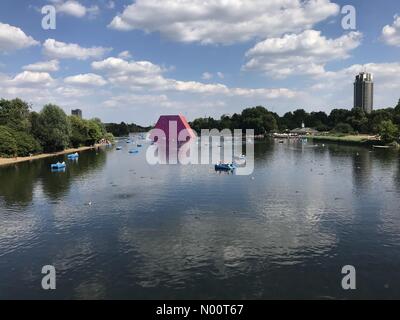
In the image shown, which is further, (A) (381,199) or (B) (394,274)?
(A) (381,199)

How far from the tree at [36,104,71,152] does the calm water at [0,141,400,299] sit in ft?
132

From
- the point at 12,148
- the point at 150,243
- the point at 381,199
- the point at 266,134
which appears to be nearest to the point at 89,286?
the point at 150,243

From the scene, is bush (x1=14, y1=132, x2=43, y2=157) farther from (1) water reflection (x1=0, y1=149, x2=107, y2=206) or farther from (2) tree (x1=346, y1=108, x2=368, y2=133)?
(2) tree (x1=346, y1=108, x2=368, y2=133)

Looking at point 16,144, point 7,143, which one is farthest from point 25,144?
point 7,143

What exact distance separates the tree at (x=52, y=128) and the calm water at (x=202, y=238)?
40171 mm

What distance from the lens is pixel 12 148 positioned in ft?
234

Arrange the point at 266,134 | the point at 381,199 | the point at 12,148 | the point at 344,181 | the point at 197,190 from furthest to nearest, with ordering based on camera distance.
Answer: the point at 266,134 → the point at 12,148 → the point at 344,181 → the point at 197,190 → the point at 381,199

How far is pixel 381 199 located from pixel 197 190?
694 inches

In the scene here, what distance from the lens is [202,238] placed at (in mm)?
24422

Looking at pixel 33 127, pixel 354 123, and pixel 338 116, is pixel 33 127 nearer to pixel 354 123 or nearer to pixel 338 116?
pixel 354 123

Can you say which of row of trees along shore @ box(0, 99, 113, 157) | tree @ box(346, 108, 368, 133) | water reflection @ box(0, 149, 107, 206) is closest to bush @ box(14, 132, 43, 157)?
row of trees along shore @ box(0, 99, 113, 157)
